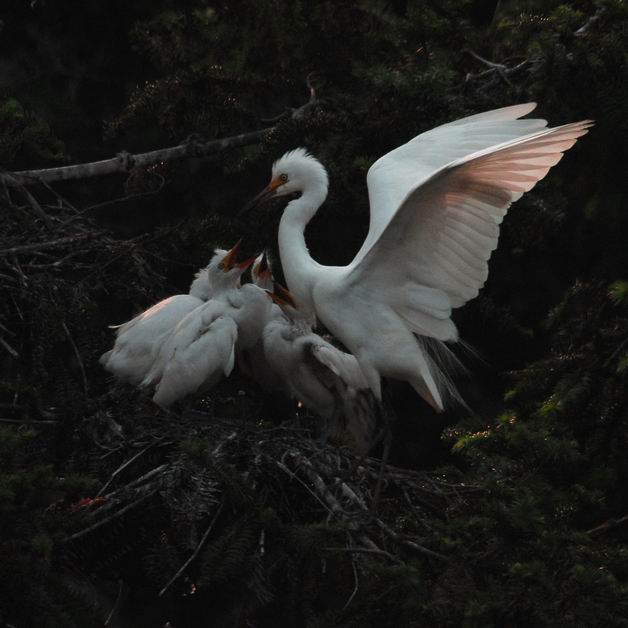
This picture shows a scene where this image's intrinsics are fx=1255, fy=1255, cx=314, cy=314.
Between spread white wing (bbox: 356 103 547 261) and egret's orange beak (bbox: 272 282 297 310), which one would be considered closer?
spread white wing (bbox: 356 103 547 261)

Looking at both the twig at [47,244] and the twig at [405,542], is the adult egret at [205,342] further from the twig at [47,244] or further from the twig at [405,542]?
the twig at [405,542]

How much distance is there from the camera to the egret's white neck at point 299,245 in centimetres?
503

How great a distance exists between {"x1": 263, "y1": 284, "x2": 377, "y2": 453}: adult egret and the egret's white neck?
0.37 meters

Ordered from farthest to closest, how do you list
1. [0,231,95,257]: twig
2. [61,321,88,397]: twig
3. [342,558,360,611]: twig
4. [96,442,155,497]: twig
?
[61,321,88,397]: twig, [0,231,95,257]: twig, [96,442,155,497]: twig, [342,558,360,611]: twig

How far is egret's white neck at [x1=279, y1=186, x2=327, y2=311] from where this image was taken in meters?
5.03

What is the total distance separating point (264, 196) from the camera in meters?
5.40

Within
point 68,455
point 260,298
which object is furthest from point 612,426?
point 260,298

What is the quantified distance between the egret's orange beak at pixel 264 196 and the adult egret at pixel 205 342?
276 millimetres

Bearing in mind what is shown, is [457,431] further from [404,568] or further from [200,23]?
[200,23]

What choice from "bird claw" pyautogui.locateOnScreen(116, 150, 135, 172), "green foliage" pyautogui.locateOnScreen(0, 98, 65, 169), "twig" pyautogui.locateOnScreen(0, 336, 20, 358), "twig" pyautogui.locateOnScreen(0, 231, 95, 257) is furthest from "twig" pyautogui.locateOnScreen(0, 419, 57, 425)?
"bird claw" pyautogui.locateOnScreen(116, 150, 135, 172)

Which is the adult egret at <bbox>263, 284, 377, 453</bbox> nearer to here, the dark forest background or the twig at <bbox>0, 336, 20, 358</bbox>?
the dark forest background

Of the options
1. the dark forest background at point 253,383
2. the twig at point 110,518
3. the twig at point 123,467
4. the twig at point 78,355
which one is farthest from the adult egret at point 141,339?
the twig at point 110,518

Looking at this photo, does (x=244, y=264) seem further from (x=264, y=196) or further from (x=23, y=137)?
(x=23, y=137)

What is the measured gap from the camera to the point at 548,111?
4906 mm
